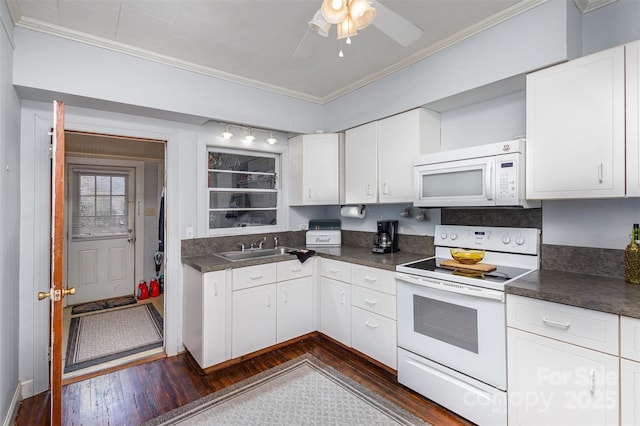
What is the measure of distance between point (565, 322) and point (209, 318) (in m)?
2.34

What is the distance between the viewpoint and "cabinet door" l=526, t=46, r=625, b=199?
1602 millimetres

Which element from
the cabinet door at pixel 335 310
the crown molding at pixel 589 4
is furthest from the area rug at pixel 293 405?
the crown molding at pixel 589 4

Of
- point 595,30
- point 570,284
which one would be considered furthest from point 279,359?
point 595,30

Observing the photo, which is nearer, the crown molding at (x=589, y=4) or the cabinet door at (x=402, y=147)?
the crown molding at (x=589, y=4)

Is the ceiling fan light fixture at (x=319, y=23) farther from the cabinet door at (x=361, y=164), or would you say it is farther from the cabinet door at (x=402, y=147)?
the cabinet door at (x=361, y=164)

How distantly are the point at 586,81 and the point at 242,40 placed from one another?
2.19m

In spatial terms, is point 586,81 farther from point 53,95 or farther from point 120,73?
point 53,95

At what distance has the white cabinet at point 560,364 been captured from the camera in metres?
1.40

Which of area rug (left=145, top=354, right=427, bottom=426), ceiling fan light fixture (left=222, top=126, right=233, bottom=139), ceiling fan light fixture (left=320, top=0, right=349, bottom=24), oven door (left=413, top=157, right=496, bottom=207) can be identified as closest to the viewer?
ceiling fan light fixture (left=320, top=0, right=349, bottom=24)

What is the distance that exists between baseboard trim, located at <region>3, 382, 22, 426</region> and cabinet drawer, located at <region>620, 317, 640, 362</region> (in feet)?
10.6

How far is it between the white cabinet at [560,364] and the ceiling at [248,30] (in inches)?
68.1

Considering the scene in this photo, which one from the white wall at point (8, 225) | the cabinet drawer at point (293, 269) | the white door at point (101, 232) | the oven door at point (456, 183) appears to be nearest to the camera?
the white wall at point (8, 225)

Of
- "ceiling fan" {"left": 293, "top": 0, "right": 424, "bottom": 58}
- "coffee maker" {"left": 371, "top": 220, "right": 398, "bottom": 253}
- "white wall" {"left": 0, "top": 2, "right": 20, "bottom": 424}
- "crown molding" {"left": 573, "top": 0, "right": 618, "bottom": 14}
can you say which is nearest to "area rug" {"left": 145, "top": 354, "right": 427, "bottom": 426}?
"white wall" {"left": 0, "top": 2, "right": 20, "bottom": 424}

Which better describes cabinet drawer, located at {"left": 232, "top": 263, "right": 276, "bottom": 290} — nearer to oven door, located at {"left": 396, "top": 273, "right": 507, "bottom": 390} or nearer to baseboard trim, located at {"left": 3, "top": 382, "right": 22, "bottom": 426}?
oven door, located at {"left": 396, "top": 273, "right": 507, "bottom": 390}
